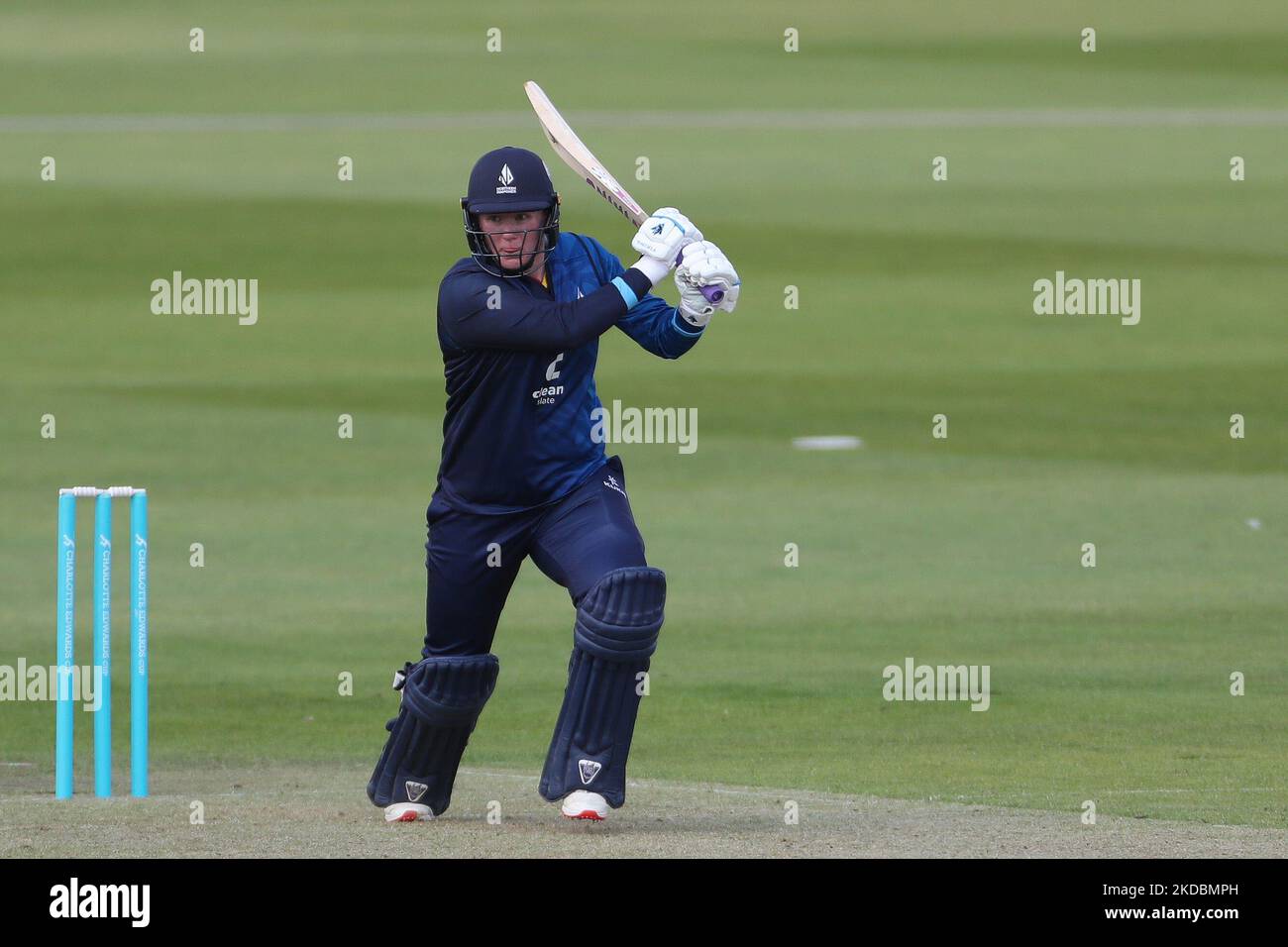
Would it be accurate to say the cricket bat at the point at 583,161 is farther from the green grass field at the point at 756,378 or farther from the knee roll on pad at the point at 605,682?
the green grass field at the point at 756,378

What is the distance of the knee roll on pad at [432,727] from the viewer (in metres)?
7.02

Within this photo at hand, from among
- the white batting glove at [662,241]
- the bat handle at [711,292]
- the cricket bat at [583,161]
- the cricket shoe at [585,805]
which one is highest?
the cricket bat at [583,161]

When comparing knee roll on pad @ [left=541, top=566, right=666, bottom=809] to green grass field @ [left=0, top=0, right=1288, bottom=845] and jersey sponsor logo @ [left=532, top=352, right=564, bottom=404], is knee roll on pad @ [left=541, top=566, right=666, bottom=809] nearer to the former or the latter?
jersey sponsor logo @ [left=532, top=352, right=564, bottom=404]

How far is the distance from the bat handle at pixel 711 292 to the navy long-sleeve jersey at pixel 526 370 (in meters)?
0.11

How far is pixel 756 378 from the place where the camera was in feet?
67.5

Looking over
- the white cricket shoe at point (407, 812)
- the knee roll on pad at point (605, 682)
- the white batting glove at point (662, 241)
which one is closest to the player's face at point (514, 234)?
the white batting glove at point (662, 241)

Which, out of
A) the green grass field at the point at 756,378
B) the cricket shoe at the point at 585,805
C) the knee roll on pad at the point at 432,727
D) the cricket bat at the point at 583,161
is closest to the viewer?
the cricket shoe at the point at 585,805

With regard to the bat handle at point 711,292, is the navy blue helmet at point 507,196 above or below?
above

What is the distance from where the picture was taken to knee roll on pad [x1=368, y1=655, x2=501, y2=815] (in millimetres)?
7020

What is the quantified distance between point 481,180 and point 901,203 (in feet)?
71.8

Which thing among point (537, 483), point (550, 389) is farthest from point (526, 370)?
point (537, 483)

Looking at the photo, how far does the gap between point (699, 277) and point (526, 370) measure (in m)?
0.57

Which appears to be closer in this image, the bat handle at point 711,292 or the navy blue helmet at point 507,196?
the navy blue helmet at point 507,196

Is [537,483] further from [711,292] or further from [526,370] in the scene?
[711,292]
